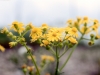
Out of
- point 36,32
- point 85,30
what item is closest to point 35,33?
point 36,32

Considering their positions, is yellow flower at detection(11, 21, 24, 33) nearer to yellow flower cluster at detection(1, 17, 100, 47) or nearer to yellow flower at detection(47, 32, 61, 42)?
yellow flower cluster at detection(1, 17, 100, 47)

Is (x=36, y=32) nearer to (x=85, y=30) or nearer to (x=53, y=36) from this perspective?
(x=53, y=36)

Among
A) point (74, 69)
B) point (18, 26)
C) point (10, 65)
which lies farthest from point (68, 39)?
point (74, 69)

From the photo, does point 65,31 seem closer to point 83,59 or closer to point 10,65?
point 10,65

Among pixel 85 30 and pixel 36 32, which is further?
pixel 85 30

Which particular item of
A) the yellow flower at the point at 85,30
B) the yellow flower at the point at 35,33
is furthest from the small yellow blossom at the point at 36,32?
the yellow flower at the point at 85,30

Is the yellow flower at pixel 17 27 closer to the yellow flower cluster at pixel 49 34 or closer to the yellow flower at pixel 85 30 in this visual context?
the yellow flower cluster at pixel 49 34

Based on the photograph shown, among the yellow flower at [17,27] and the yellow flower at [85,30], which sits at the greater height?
the yellow flower at [17,27]

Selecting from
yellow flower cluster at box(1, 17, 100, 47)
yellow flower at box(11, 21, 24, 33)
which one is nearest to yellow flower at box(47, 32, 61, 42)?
yellow flower cluster at box(1, 17, 100, 47)

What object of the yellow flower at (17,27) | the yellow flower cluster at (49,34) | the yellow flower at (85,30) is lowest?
the yellow flower at (85,30)

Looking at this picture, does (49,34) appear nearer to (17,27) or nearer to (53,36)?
(53,36)

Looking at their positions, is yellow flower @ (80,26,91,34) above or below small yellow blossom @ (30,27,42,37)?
below
